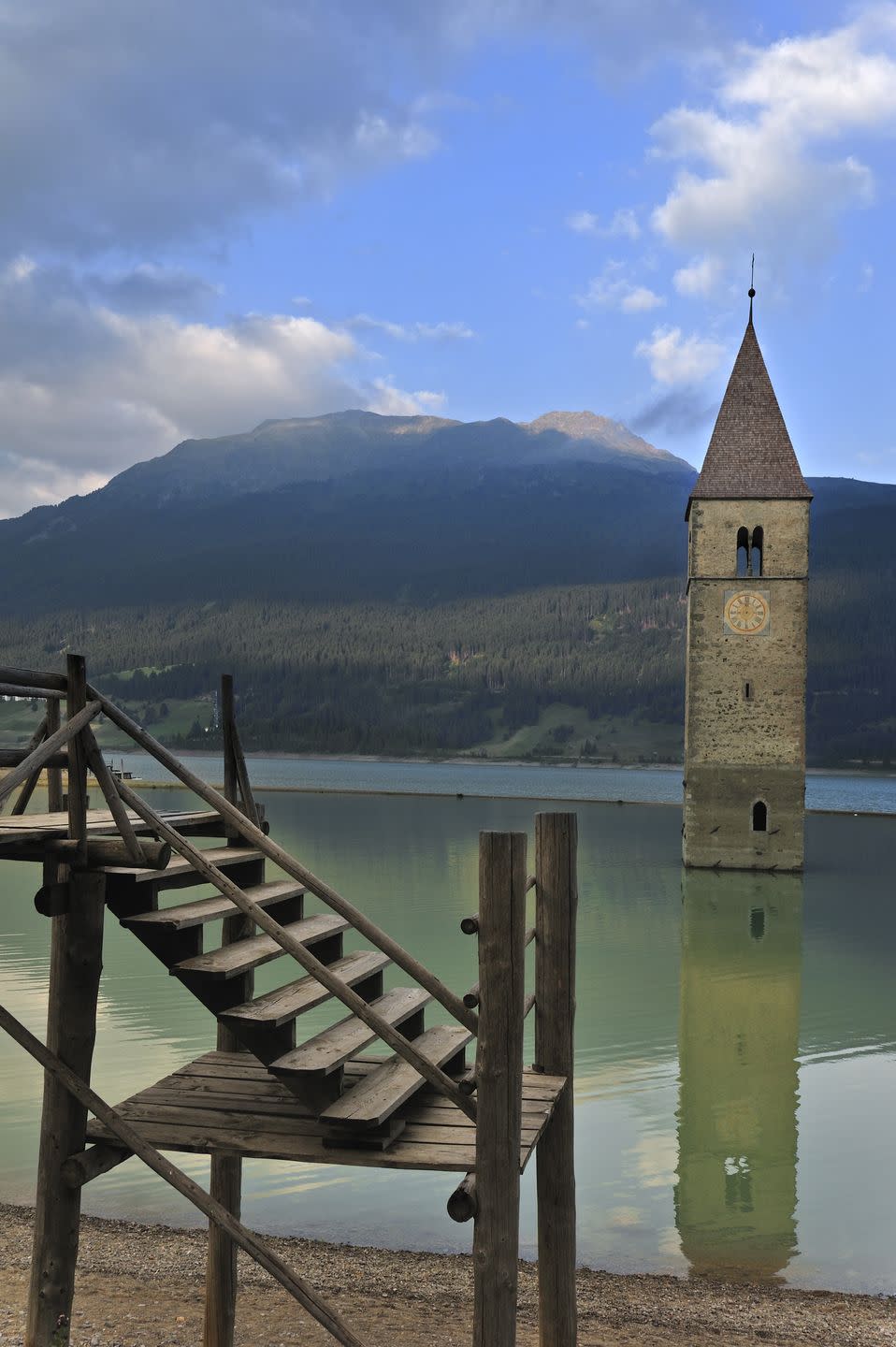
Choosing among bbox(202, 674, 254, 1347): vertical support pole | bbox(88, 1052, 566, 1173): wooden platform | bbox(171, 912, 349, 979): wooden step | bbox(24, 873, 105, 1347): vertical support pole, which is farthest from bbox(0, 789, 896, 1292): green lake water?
bbox(171, 912, 349, 979): wooden step

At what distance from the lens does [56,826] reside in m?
6.46

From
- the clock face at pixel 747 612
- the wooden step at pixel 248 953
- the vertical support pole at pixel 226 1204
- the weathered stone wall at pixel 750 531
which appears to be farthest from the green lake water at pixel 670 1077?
the weathered stone wall at pixel 750 531

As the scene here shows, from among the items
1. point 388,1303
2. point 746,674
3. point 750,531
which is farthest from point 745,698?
point 388,1303

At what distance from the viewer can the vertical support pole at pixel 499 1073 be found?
550 cm

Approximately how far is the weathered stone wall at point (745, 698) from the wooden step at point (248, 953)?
31384mm

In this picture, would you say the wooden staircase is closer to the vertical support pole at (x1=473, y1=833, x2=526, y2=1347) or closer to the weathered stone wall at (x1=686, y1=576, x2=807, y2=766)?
the vertical support pole at (x1=473, y1=833, x2=526, y2=1347)

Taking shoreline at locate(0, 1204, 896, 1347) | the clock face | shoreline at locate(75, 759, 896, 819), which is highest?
the clock face

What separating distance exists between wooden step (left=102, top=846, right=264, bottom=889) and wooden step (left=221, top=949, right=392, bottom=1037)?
71 cm

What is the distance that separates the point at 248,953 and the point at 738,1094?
10195 millimetres

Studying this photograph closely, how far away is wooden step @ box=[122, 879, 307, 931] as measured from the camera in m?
6.00

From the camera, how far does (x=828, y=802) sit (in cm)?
10356

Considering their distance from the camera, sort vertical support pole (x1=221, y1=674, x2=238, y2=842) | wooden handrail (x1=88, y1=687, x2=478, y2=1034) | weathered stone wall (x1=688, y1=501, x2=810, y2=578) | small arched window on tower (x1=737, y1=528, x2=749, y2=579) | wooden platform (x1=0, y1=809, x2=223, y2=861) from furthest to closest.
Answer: small arched window on tower (x1=737, y1=528, x2=749, y2=579) < weathered stone wall (x1=688, y1=501, x2=810, y2=578) < vertical support pole (x1=221, y1=674, x2=238, y2=842) < wooden handrail (x1=88, y1=687, x2=478, y2=1034) < wooden platform (x1=0, y1=809, x2=223, y2=861)

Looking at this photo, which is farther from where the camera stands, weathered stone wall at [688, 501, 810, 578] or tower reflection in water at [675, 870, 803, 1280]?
weathered stone wall at [688, 501, 810, 578]

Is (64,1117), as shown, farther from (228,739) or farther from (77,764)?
(228,739)
